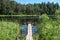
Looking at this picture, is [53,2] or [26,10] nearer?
[26,10]

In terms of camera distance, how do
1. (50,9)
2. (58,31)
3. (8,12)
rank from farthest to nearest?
(50,9) → (8,12) → (58,31)

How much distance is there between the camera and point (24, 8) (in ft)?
151

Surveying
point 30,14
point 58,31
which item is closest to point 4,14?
point 30,14

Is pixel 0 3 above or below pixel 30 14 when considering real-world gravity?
above

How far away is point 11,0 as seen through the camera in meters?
45.3

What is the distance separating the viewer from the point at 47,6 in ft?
161

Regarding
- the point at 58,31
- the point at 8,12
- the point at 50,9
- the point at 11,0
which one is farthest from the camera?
the point at 50,9

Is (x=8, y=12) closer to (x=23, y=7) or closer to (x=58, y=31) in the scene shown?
(x=23, y=7)

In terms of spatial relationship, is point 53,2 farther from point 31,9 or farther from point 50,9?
point 31,9

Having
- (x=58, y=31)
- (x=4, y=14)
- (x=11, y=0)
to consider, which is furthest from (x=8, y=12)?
(x=58, y=31)

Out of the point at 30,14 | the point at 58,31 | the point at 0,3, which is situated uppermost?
the point at 58,31

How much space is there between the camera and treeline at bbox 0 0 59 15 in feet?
133

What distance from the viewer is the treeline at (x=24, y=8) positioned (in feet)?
133

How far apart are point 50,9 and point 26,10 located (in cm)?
633
